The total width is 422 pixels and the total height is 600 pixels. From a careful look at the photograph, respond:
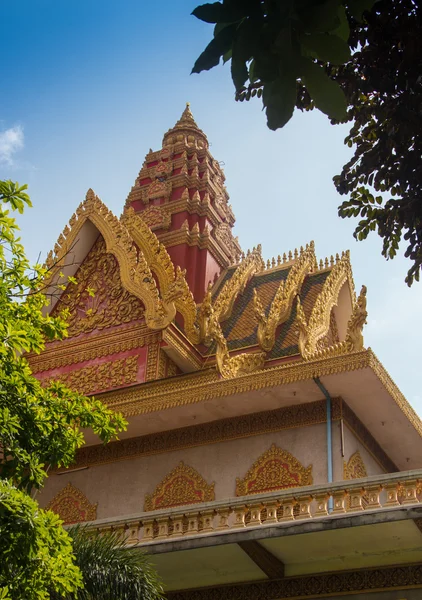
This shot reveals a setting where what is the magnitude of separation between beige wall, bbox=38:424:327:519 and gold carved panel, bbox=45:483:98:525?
0.09 meters

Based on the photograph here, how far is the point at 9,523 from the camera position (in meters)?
5.99

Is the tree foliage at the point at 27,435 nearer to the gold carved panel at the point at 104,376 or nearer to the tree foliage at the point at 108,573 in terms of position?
the tree foliage at the point at 108,573

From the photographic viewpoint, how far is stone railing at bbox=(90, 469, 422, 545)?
8.86 metres

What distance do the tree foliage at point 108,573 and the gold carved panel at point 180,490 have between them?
4.39 meters

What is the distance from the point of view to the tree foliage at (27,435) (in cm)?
601

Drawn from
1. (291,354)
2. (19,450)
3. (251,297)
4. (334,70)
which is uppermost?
(251,297)

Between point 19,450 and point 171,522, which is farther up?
point 171,522

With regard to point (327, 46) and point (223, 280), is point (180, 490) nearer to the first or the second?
point (223, 280)

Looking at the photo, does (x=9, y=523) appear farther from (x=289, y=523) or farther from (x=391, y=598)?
(x=391, y=598)

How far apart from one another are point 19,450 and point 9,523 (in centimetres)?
70

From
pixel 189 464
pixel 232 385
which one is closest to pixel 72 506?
pixel 189 464

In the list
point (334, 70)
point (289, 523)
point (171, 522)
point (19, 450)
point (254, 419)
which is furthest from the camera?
point (254, 419)

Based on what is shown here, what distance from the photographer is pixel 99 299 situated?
48.3ft

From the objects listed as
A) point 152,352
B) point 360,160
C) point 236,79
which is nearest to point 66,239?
point 152,352
